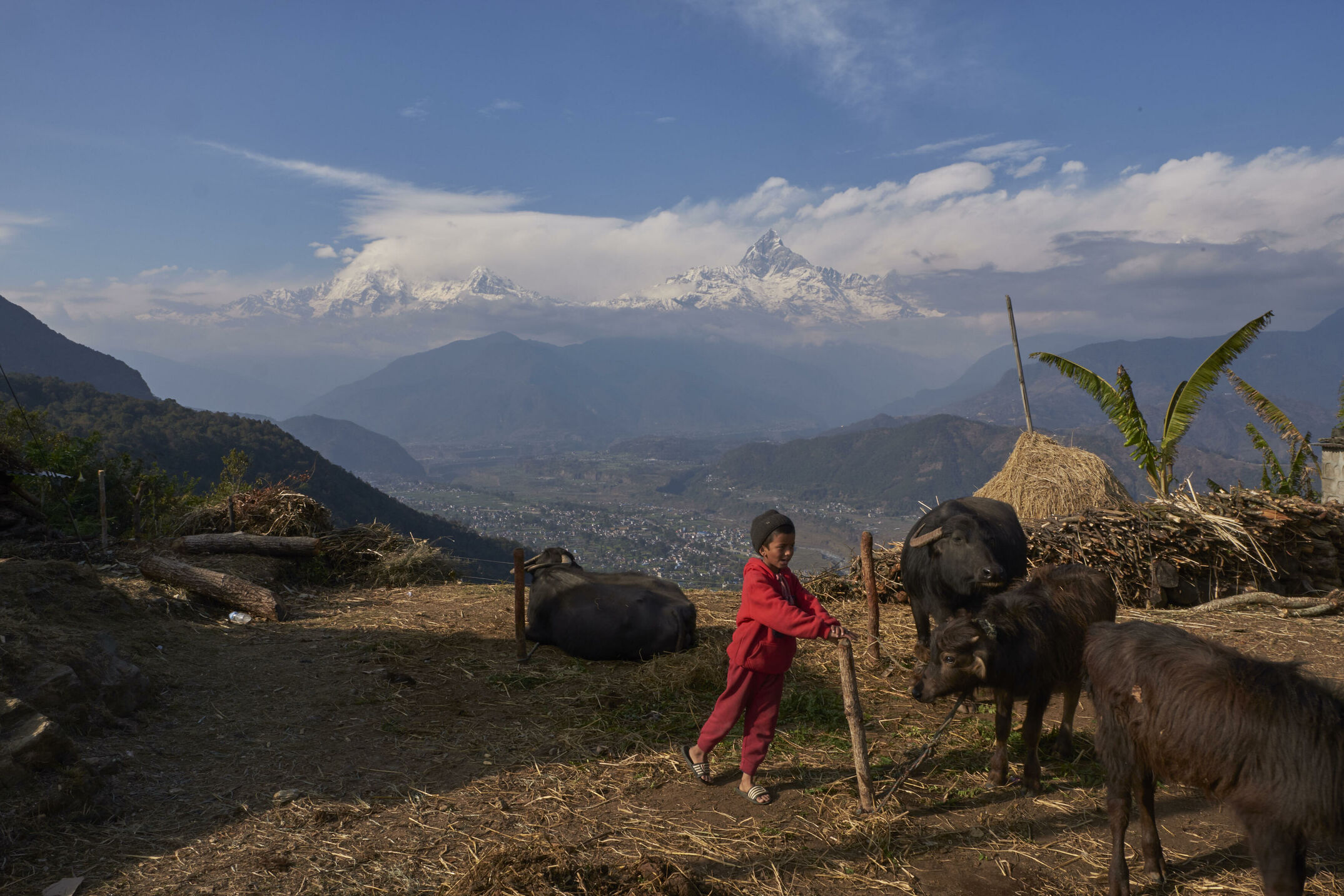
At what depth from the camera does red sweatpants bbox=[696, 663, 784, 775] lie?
4750 mm

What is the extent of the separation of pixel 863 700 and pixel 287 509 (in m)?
10.1

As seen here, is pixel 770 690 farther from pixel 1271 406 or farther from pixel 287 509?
pixel 1271 406

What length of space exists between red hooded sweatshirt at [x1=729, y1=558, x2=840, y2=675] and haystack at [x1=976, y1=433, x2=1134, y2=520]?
7332 mm

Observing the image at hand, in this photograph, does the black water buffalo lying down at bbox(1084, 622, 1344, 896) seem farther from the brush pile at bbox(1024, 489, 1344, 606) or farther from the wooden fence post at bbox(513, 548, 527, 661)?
the brush pile at bbox(1024, 489, 1344, 606)

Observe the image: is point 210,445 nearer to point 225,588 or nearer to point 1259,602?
point 225,588

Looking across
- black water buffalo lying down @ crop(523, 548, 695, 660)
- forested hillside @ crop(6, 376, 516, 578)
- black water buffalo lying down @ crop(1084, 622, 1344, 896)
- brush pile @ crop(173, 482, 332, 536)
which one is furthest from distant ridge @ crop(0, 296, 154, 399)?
black water buffalo lying down @ crop(1084, 622, 1344, 896)

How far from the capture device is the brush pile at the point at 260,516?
11977 millimetres

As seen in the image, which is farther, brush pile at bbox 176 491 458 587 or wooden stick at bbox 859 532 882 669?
brush pile at bbox 176 491 458 587

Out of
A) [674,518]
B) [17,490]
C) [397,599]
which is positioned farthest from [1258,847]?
[674,518]

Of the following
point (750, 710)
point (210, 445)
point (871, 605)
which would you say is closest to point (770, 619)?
point (750, 710)

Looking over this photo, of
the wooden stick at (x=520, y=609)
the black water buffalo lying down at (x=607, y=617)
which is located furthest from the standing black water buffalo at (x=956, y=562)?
the wooden stick at (x=520, y=609)

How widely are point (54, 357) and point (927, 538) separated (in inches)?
4909

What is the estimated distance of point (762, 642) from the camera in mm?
4688

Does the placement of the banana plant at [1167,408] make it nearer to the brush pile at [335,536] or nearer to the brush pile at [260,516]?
the brush pile at [335,536]
